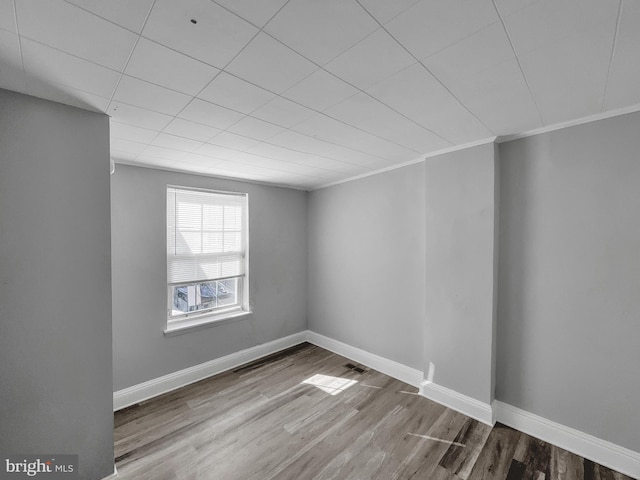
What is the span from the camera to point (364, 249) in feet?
12.0

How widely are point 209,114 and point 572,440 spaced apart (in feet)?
12.0

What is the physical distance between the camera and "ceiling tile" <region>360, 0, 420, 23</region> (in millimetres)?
968

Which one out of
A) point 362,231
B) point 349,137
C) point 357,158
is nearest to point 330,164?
point 357,158

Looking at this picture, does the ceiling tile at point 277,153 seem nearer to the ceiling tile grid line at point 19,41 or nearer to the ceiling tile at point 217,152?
the ceiling tile at point 217,152

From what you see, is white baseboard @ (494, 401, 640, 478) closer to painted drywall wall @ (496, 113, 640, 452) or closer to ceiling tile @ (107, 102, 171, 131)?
painted drywall wall @ (496, 113, 640, 452)

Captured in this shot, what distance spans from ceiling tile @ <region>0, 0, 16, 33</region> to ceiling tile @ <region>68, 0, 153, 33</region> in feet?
0.76

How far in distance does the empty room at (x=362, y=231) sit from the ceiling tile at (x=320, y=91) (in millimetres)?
17

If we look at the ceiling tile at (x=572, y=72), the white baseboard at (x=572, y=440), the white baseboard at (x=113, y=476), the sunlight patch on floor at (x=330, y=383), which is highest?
the ceiling tile at (x=572, y=72)

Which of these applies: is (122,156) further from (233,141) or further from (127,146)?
(233,141)

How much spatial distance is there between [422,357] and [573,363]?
1308mm

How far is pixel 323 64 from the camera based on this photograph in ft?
4.31

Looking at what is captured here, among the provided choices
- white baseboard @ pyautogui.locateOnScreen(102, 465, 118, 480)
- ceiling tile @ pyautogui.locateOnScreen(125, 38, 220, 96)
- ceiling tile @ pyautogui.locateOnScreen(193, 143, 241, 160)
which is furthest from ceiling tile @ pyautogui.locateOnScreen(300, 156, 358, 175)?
white baseboard @ pyautogui.locateOnScreen(102, 465, 118, 480)

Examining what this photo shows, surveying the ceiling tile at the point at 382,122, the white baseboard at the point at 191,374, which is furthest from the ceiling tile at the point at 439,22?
the white baseboard at the point at 191,374

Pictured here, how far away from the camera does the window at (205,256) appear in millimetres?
3211
